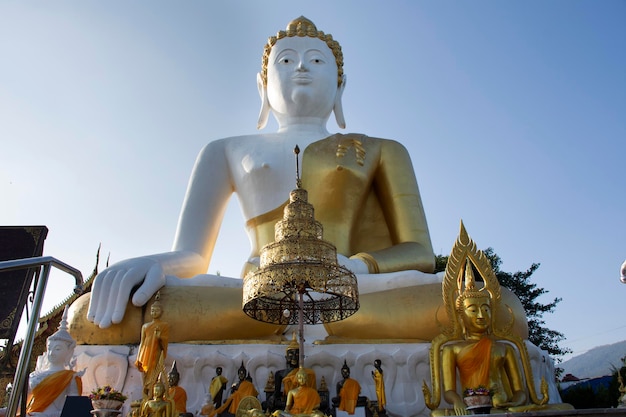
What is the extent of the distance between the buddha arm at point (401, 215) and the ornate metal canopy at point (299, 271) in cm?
129

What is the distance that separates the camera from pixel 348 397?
4602 millimetres

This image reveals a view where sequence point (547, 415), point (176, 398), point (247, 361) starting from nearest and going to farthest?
point (547, 415) < point (176, 398) < point (247, 361)

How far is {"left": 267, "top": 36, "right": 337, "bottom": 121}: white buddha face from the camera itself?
7.70m

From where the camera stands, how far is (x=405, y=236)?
21.8ft

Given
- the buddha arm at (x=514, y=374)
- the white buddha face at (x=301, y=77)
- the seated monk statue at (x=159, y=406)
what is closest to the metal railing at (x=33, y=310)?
the seated monk statue at (x=159, y=406)

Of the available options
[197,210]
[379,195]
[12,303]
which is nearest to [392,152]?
[379,195]

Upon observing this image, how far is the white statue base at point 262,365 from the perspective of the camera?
4.89 metres

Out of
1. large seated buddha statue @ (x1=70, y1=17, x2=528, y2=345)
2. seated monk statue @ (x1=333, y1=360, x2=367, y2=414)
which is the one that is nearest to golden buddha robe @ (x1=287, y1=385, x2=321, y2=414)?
seated monk statue @ (x1=333, y1=360, x2=367, y2=414)

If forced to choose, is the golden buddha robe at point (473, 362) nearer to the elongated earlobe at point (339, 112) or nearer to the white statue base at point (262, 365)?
the white statue base at point (262, 365)

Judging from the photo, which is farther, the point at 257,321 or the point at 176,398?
the point at 257,321

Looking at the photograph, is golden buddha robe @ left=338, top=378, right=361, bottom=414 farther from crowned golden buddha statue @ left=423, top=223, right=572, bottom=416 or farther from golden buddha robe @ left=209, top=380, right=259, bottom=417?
golden buddha robe @ left=209, top=380, right=259, bottom=417

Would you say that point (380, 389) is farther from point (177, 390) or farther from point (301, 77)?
point (301, 77)

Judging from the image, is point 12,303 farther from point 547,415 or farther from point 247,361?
point 547,415

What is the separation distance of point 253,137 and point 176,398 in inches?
151
